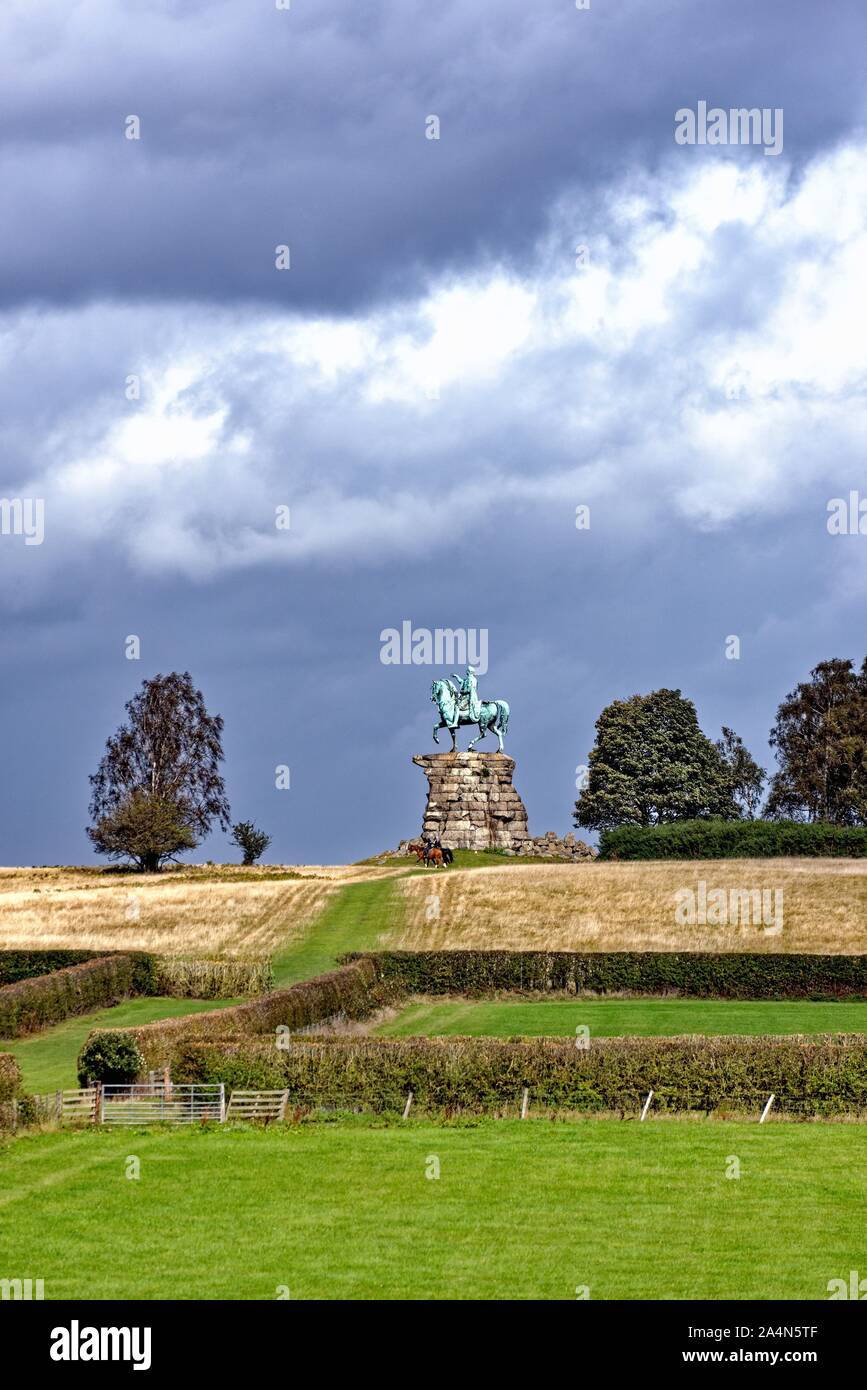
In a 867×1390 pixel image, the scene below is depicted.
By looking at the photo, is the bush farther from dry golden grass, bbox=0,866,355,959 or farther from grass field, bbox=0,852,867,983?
dry golden grass, bbox=0,866,355,959

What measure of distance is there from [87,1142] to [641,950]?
36890 millimetres

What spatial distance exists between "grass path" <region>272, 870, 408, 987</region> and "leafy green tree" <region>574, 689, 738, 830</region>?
141 feet

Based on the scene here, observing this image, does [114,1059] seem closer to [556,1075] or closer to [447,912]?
[556,1075]

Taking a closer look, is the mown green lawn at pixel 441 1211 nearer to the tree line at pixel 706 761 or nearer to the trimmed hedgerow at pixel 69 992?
the trimmed hedgerow at pixel 69 992

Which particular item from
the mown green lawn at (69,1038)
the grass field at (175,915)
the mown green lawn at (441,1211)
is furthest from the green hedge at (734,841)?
the mown green lawn at (441,1211)

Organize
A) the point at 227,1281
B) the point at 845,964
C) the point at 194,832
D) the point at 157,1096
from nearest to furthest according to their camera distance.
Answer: the point at 227,1281, the point at 157,1096, the point at 845,964, the point at 194,832

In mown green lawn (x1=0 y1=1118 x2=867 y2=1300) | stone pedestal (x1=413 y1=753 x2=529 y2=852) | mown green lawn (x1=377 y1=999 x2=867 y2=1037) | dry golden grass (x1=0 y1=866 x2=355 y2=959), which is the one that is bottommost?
mown green lawn (x1=0 y1=1118 x2=867 y2=1300)

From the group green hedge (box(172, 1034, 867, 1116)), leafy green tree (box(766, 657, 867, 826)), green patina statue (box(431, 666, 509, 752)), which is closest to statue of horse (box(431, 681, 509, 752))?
green patina statue (box(431, 666, 509, 752))

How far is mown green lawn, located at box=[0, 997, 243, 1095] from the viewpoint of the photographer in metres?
40.5

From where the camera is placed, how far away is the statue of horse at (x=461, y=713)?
10306cm

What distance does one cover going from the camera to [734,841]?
325ft

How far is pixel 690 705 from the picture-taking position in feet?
424
